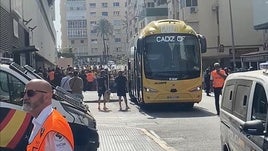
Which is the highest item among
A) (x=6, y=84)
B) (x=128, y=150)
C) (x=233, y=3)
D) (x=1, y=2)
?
(x=233, y=3)

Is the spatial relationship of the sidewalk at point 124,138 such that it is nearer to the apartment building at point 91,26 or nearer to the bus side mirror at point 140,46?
the bus side mirror at point 140,46

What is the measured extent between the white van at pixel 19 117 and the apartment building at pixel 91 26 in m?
143

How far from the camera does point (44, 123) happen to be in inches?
144

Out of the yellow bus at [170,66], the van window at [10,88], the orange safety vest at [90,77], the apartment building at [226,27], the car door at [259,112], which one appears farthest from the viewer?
the apartment building at [226,27]

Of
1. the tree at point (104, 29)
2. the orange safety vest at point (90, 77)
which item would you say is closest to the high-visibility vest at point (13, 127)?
the orange safety vest at point (90, 77)

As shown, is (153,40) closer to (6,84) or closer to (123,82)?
(123,82)

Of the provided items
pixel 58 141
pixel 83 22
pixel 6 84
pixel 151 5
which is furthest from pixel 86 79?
pixel 83 22

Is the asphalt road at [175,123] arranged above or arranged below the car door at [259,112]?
below

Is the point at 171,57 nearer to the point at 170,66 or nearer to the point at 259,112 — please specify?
the point at 170,66

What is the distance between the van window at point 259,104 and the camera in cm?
550

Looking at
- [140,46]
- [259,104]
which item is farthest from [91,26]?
[259,104]

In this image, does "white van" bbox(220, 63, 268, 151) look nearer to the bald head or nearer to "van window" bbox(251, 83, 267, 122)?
"van window" bbox(251, 83, 267, 122)

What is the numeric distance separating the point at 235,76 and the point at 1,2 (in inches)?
641

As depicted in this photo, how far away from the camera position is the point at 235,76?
7.18 m
